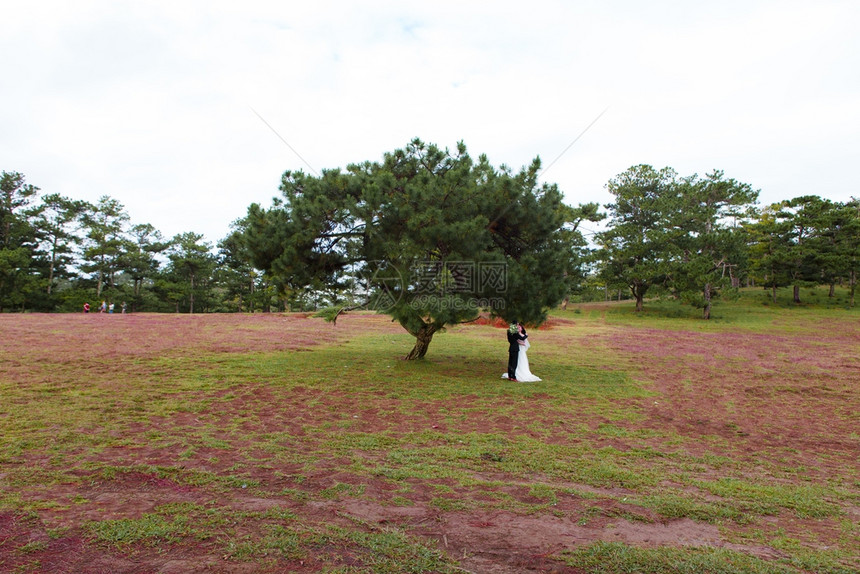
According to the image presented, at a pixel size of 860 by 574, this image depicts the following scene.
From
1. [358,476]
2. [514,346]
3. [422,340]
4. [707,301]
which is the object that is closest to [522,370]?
[514,346]

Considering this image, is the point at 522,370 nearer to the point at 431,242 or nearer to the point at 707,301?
the point at 431,242

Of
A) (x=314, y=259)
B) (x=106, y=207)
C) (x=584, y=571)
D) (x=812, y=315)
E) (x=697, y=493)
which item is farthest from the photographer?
(x=106, y=207)

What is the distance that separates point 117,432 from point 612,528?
229 inches

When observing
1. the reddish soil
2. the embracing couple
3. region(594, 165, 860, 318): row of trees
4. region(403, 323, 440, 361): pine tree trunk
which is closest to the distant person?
the embracing couple

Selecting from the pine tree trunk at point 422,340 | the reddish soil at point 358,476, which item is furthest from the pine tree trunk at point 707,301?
the pine tree trunk at point 422,340

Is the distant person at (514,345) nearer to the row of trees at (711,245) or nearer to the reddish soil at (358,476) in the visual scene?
the reddish soil at (358,476)

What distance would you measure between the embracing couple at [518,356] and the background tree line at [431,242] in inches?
26.5

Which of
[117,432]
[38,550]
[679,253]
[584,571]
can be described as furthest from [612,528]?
[679,253]

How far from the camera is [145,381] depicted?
353 inches

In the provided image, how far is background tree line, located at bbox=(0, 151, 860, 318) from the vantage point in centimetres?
915

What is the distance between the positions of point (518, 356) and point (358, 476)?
252 inches

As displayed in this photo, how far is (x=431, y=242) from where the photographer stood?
29.4 feet

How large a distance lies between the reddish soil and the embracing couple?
5.47 feet

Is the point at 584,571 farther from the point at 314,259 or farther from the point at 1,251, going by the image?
the point at 1,251
